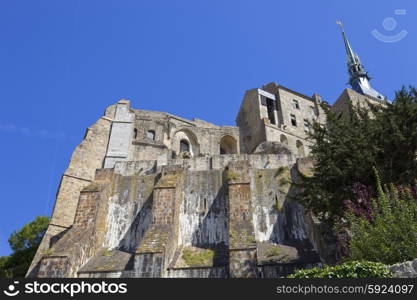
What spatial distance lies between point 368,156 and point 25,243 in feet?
91.4

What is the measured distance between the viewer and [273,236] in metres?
17.3

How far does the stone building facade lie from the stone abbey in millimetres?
46

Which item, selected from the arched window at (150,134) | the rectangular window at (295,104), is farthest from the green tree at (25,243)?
the rectangular window at (295,104)

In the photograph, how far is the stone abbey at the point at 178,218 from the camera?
14.3 metres

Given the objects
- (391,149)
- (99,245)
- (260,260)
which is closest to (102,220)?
(99,245)

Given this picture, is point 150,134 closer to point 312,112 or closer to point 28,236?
point 28,236

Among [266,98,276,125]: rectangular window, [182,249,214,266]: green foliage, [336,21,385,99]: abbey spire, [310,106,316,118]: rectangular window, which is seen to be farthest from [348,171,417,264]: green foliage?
[336,21,385,99]: abbey spire

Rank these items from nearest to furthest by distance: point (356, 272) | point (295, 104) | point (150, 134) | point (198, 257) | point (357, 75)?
point (356, 272) → point (198, 257) → point (150, 134) → point (295, 104) → point (357, 75)

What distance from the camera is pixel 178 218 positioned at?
59.2 ft

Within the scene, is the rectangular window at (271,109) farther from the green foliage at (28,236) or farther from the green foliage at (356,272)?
the green foliage at (356,272)

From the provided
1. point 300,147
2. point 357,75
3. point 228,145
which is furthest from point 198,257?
point 357,75

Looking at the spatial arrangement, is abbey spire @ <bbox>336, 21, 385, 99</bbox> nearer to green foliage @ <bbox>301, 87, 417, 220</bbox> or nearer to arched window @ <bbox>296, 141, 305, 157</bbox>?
arched window @ <bbox>296, 141, 305, 157</bbox>

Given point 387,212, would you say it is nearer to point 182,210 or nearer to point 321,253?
point 321,253

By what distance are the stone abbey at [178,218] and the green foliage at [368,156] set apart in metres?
2.25
